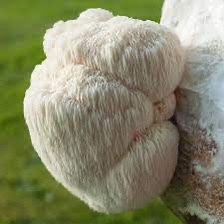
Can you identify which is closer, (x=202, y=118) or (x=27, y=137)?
(x=202, y=118)

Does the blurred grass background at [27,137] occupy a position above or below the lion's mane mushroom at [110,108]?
below

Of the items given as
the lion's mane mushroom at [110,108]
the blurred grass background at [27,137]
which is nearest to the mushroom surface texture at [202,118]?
the lion's mane mushroom at [110,108]

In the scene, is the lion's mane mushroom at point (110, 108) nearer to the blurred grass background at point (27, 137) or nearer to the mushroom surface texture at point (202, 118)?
the mushroom surface texture at point (202, 118)

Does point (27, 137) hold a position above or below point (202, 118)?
below

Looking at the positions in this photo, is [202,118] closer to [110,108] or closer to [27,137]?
[110,108]

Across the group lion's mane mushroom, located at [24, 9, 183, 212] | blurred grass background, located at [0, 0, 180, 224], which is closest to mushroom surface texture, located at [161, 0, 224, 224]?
lion's mane mushroom, located at [24, 9, 183, 212]

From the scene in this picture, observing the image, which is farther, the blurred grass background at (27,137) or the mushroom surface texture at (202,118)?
the blurred grass background at (27,137)

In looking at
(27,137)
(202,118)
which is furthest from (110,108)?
(27,137)

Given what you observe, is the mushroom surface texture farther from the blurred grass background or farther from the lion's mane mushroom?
the blurred grass background
